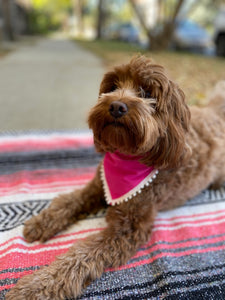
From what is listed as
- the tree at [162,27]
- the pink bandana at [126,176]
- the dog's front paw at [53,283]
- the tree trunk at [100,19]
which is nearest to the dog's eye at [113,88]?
the pink bandana at [126,176]

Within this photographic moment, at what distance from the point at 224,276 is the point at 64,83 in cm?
576

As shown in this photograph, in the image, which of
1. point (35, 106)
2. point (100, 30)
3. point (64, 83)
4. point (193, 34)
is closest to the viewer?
point (35, 106)

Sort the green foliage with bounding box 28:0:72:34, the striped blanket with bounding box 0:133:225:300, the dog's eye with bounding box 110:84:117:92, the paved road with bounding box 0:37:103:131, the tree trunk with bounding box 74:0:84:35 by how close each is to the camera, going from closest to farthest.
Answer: the striped blanket with bounding box 0:133:225:300
the dog's eye with bounding box 110:84:117:92
the paved road with bounding box 0:37:103:131
the green foliage with bounding box 28:0:72:34
the tree trunk with bounding box 74:0:84:35

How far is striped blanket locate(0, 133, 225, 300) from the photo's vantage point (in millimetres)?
1688

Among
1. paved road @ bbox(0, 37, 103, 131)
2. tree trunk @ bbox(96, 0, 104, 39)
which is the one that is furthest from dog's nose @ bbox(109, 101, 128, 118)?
tree trunk @ bbox(96, 0, 104, 39)

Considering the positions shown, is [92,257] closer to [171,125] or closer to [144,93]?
[171,125]

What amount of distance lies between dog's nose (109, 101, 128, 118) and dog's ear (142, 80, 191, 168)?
0.27m

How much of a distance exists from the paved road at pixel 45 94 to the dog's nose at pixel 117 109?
3.13 ft

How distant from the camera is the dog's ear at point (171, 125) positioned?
170 cm

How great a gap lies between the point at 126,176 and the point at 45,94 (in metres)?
4.19

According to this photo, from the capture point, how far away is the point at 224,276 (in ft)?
5.90

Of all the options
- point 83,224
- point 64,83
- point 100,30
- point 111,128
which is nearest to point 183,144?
point 111,128

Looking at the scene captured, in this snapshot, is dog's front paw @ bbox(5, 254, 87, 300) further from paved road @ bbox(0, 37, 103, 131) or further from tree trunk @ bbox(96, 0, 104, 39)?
tree trunk @ bbox(96, 0, 104, 39)

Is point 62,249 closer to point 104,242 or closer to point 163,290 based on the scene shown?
point 104,242
